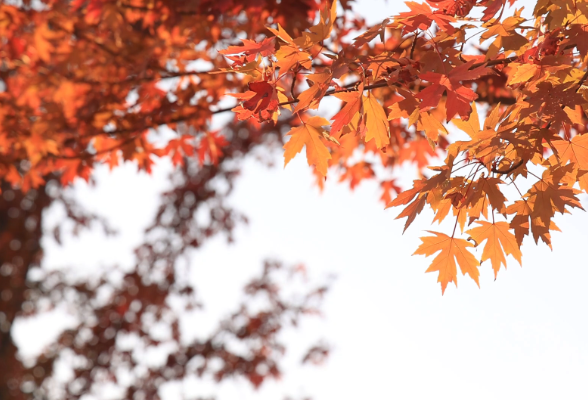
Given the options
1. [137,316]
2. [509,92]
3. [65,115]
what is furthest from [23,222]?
[509,92]

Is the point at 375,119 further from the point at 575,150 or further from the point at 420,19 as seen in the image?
the point at 575,150

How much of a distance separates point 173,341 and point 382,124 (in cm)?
812

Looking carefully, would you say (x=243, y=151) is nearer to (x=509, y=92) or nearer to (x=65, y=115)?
(x=65, y=115)

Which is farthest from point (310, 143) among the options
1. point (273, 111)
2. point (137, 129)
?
point (137, 129)

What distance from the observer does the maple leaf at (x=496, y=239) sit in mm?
2023

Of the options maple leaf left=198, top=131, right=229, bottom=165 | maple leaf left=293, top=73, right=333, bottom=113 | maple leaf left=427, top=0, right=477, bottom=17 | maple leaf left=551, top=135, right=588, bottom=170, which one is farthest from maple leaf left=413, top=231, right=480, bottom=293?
maple leaf left=198, top=131, right=229, bottom=165

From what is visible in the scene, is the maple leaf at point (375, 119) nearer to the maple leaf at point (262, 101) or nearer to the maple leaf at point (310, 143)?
the maple leaf at point (310, 143)

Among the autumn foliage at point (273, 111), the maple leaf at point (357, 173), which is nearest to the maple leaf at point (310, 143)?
the autumn foliage at point (273, 111)

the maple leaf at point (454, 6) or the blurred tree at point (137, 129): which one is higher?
the blurred tree at point (137, 129)

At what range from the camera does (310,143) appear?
7.07ft

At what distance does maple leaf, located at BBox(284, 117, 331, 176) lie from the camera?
2.11m

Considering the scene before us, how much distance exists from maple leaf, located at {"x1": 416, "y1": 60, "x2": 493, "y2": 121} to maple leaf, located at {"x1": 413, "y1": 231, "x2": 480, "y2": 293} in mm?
456

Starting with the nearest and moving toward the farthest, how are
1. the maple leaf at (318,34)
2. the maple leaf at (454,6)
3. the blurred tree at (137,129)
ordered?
the maple leaf at (318,34), the maple leaf at (454,6), the blurred tree at (137,129)

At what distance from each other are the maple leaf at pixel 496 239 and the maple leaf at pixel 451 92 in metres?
0.44
